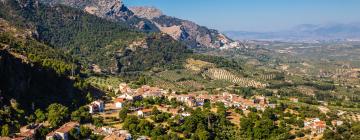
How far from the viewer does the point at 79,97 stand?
350 ft

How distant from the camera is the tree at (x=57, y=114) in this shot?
8400 centimetres

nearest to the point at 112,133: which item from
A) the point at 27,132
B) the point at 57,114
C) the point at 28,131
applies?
the point at 57,114

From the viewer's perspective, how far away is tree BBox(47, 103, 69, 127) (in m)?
84.0

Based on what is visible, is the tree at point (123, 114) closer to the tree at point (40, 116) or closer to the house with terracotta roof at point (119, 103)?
the house with terracotta roof at point (119, 103)

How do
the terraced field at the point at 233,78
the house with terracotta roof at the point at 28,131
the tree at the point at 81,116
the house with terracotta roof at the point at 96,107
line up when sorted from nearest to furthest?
the house with terracotta roof at the point at 28,131 < the tree at the point at 81,116 < the house with terracotta roof at the point at 96,107 < the terraced field at the point at 233,78

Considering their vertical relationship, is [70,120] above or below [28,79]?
below

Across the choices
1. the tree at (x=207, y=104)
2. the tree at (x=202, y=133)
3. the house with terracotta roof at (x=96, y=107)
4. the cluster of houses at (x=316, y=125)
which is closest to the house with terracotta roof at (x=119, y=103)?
the house with terracotta roof at (x=96, y=107)

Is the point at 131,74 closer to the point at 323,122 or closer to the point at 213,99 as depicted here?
the point at 213,99

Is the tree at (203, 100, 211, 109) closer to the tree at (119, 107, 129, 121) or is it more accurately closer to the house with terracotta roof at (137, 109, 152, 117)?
the house with terracotta roof at (137, 109, 152, 117)

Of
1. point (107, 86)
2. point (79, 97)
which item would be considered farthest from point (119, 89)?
point (79, 97)

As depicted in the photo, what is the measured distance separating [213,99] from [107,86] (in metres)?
32.7

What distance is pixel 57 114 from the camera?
86.1m

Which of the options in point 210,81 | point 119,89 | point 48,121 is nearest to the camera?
point 48,121

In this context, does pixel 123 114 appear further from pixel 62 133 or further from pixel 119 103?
pixel 62 133
